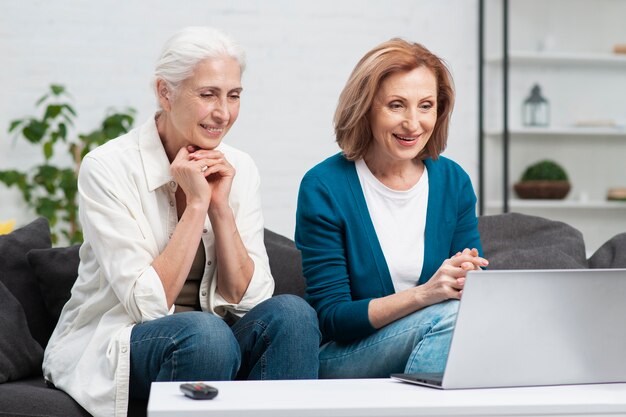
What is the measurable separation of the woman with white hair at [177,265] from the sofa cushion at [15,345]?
0.39 feet

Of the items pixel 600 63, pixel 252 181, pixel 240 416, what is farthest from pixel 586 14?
A: pixel 240 416

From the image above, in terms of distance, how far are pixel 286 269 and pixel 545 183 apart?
2560mm

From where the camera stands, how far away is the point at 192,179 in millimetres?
2004

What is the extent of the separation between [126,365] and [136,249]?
0.25 metres

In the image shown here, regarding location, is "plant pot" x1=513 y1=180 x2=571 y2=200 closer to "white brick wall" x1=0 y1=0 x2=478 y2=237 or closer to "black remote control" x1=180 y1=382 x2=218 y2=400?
"white brick wall" x1=0 y1=0 x2=478 y2=237

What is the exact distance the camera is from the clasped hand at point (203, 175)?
200 cm

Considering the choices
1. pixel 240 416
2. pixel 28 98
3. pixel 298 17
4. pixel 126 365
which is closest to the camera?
pixel 240 416

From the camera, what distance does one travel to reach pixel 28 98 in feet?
13.9

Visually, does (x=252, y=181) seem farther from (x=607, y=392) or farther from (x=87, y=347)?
(x=607, y=392)

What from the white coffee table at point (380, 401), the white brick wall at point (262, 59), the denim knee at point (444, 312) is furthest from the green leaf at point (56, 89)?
the white coffee table at point (380, 401)

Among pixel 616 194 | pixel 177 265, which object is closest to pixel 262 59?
pixel 616 194

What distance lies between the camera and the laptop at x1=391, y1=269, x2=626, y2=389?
1396 mm

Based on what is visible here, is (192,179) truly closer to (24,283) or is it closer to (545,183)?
(24,283)

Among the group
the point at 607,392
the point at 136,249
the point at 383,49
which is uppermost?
the point at 383,49
